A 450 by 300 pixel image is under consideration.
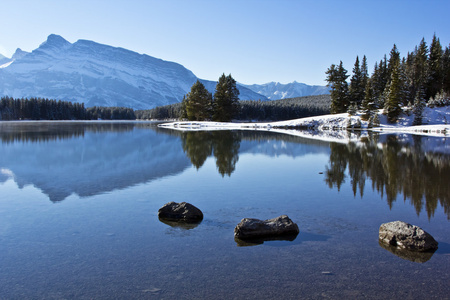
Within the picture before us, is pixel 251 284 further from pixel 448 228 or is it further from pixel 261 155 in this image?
pixel 261 155

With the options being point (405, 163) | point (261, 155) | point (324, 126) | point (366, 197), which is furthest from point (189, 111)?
point (366, 197)

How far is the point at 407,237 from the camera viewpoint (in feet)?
27.1

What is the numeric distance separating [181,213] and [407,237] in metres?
6.28

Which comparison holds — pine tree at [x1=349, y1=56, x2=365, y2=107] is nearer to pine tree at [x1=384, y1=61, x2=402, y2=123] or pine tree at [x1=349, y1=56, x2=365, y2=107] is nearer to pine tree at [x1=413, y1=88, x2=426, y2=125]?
pine tree at [x1=384, y1=61, x2=402, y2=123]

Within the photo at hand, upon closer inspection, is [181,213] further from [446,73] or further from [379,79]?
[379,79]

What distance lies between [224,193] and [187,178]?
3.78 m

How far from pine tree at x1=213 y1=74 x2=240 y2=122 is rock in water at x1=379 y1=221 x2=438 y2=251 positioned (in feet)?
284

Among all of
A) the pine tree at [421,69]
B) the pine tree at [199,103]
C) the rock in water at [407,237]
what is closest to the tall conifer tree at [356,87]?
the pine tree at [421,69]

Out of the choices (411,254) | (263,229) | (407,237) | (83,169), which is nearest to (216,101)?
(83,169)

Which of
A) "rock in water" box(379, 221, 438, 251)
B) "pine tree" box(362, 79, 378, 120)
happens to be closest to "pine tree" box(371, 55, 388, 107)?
"pine tree" box(362, 79, 378, 120)

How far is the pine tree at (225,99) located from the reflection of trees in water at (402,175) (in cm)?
7077

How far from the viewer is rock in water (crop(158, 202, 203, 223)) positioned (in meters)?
10.3

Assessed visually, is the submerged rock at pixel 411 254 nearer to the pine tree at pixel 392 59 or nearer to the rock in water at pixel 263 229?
the rock in water at pixel 263 229

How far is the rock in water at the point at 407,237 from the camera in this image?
8000 millimetres
